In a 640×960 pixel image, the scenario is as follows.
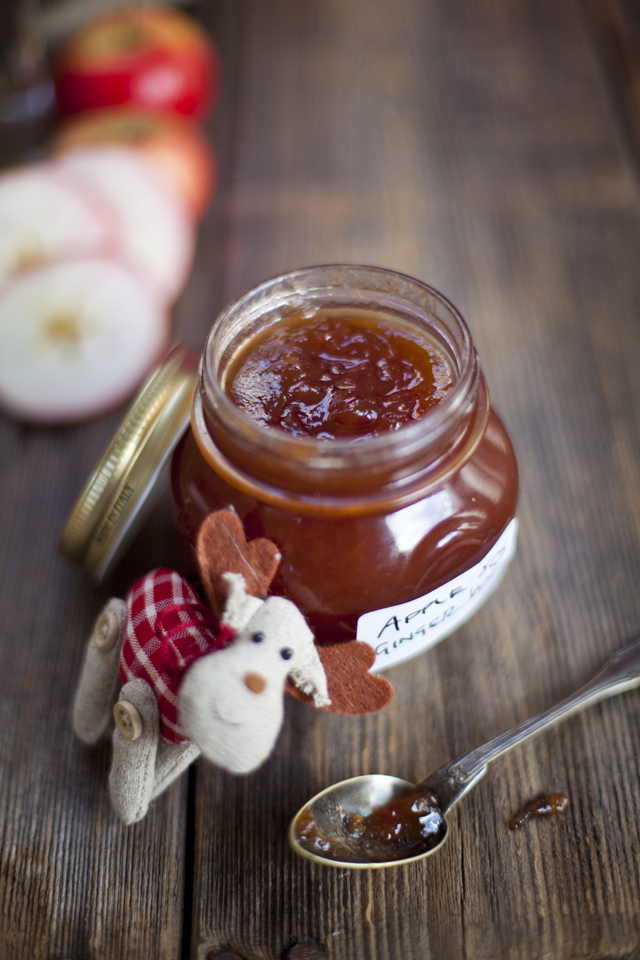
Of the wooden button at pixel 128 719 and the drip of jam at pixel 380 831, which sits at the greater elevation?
the wooden button at pixel 128 719

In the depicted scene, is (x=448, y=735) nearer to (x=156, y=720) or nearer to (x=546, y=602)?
(x=546, y=602)

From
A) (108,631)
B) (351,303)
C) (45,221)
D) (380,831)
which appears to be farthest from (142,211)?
(380,831)

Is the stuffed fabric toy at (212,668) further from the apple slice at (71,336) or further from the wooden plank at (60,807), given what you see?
the apple slice at (71,336)

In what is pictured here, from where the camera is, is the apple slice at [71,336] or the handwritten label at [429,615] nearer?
the handwritten label at [429,615]

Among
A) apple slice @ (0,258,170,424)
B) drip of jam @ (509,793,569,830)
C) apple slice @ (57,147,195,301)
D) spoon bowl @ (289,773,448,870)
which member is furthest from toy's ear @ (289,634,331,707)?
apple slice @ (57,147,195,301)

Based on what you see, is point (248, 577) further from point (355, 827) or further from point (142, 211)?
point (142, 211)

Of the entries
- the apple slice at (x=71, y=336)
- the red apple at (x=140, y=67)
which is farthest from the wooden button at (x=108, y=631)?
the red apple at (x=140, y=67)

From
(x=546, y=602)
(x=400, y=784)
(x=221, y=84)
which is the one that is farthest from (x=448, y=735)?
(x=221, y=84)
